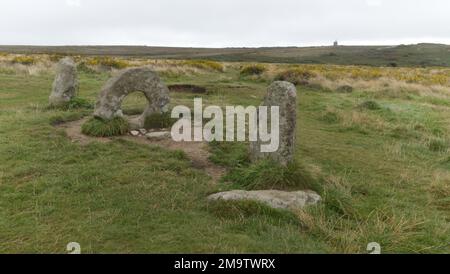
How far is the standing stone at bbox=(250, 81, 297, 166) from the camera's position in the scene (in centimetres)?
767

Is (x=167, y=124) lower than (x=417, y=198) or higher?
higher

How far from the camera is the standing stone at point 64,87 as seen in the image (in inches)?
544

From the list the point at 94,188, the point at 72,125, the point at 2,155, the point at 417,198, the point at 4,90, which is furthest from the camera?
the point at 4,90

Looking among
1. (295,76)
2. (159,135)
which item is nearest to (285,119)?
(159,135)

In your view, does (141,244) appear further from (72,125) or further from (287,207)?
(72,125)

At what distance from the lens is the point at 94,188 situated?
7.12 metres

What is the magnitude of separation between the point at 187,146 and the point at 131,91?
96.8 inches

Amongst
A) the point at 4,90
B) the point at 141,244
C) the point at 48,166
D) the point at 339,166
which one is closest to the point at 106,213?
the point at 141,244

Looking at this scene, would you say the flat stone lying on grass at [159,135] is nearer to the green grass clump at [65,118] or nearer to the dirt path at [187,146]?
the dirt path at [187,146]

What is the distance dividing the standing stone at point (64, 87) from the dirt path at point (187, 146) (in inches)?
121

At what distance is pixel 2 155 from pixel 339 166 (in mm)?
6981

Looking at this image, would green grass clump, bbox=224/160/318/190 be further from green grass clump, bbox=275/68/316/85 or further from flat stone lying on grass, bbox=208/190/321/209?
green grass clump, bbox=275/68/316/85

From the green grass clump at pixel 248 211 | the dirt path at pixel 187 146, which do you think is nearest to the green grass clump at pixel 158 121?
the dirt path at pixel 187 146
